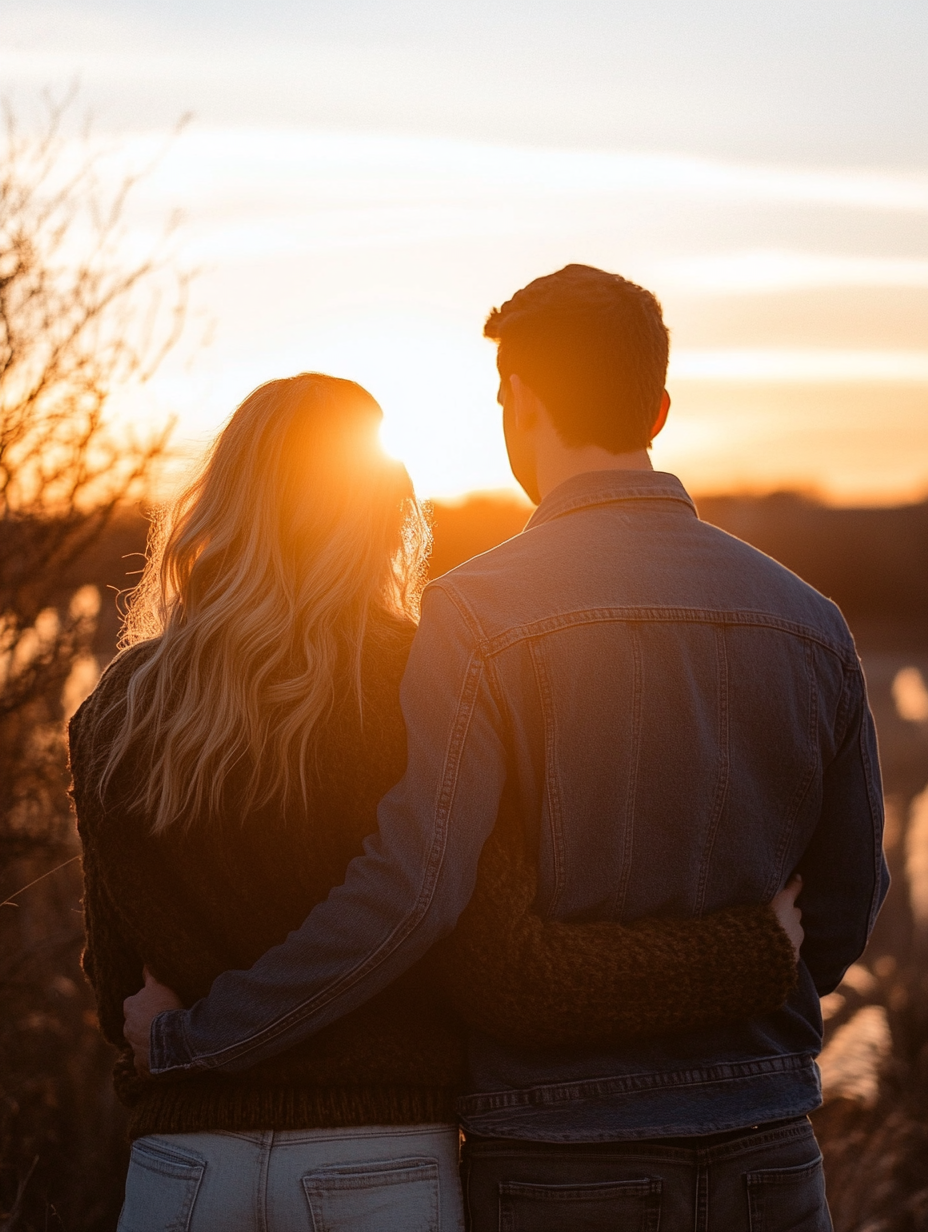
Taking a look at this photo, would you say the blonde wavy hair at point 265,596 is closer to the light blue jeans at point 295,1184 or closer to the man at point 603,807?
the man at point 603,807

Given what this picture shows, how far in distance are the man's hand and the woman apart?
2cm

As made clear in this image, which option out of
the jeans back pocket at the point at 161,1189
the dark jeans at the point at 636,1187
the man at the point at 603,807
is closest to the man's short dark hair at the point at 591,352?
the man at the point at 603,807

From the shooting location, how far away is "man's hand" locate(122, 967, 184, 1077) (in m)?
1.82

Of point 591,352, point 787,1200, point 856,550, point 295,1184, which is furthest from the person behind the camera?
point 856,550

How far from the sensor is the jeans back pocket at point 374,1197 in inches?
64.2

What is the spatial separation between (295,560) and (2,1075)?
2.82 metres

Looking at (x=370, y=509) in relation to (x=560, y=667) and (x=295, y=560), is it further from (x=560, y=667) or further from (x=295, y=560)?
(x=560, y=667)

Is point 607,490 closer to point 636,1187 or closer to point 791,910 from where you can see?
point 791,910

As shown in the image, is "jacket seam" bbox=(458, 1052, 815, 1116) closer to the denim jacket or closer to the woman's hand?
the denim jacket

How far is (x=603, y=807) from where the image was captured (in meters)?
1.74

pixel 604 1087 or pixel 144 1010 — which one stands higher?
pixel 144 1010

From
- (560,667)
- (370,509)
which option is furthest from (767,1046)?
(370,509)

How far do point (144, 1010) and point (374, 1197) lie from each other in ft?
1.56

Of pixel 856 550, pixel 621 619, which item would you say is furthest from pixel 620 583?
pixel 856 550
